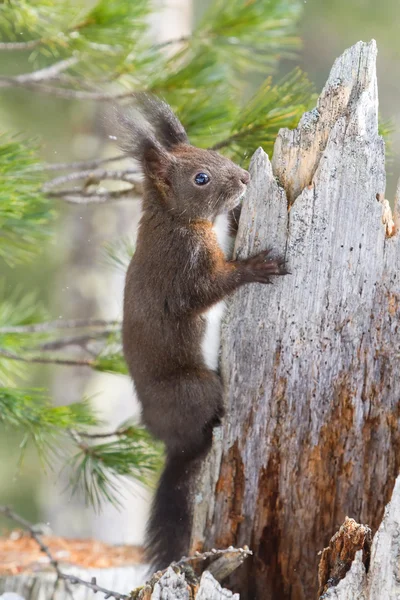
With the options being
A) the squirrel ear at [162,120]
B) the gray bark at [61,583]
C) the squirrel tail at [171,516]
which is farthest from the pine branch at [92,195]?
the gray bark at [61,583]

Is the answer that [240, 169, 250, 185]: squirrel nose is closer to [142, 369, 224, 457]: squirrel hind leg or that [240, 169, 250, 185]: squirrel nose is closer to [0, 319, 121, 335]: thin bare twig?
[142, 369, 224, 457]: squirrel hind leg

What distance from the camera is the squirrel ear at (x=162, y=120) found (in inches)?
86.2

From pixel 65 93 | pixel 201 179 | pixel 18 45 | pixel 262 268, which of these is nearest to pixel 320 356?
pixel 262 268

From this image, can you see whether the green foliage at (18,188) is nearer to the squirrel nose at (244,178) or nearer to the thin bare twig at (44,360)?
the thin bare twig at (44,360)

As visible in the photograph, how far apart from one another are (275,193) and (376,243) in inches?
11.1

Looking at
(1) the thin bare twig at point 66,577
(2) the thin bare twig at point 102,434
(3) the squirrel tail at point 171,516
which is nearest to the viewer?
(1) the thin bare twig at point 66,577

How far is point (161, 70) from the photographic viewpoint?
106 inches

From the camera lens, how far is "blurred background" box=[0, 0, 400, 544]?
4.28 metres

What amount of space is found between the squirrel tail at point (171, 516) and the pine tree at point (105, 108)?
140mm

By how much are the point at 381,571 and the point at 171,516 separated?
91 centimetres

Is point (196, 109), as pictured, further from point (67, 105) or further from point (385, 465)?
point (67, 105)

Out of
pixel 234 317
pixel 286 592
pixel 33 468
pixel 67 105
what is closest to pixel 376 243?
pixel 234 317

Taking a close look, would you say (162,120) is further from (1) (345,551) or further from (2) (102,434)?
(1) (345,551)

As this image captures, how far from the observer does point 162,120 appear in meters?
2.23
